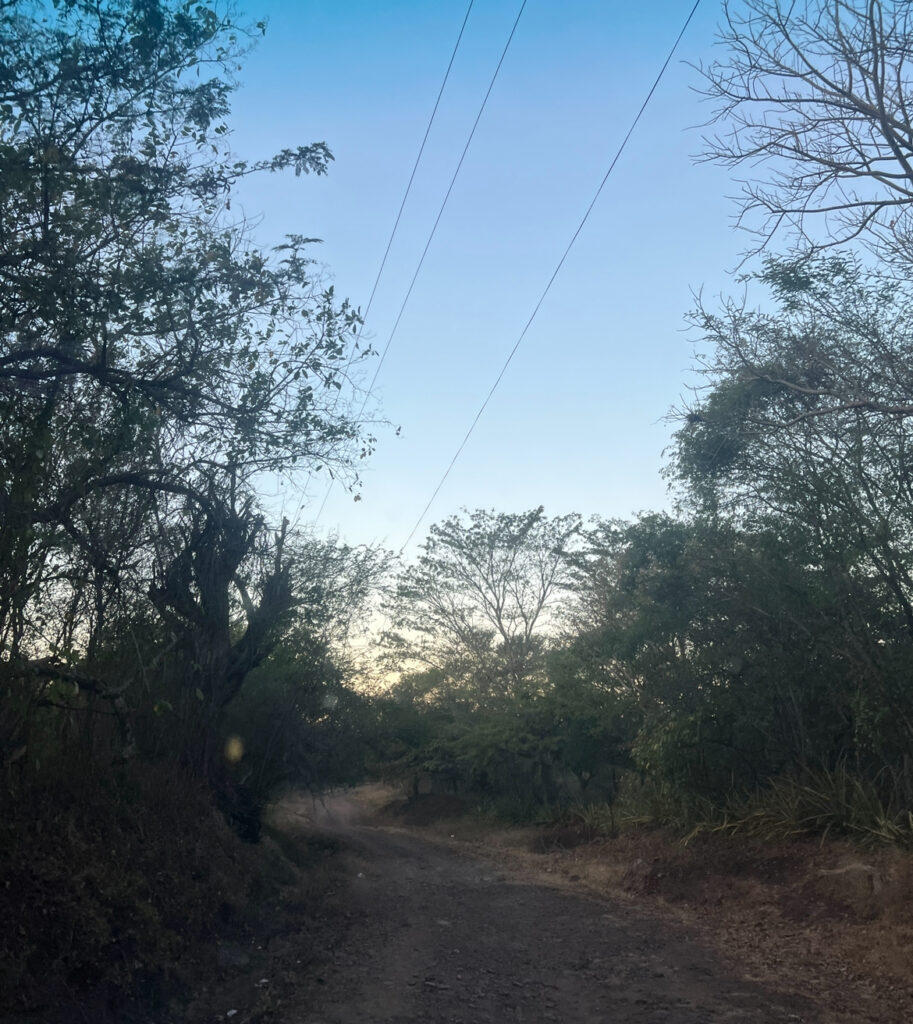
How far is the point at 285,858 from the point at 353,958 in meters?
7.14

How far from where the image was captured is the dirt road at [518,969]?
6.77 m

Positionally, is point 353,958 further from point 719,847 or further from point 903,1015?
point 719,847

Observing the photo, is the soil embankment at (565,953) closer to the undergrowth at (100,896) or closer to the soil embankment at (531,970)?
the soil embankment at (531,970)

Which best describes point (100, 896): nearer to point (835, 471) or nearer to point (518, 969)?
point (518, 969)

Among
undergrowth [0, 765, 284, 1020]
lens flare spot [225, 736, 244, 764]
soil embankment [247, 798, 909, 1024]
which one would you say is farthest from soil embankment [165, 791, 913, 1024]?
lens flare spot [225, 736, 244, 764]

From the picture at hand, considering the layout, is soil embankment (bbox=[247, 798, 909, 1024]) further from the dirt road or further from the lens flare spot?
the lens flare spot

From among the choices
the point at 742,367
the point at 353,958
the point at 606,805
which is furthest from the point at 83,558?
the point at 606,805

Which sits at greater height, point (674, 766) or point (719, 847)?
point (674, 766)

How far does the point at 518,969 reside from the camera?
8.21m

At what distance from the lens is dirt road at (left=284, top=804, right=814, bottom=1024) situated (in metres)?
6.77

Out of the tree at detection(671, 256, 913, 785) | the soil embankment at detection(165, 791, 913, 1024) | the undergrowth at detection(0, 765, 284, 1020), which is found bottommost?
the soil embankment at detection(165, 791, 913, 1024)

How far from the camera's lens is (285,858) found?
15375mm

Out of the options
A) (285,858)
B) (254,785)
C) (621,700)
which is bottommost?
(285,858)

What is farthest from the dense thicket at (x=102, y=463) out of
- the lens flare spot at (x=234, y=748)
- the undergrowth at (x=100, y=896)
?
the lens flare spot at (x=234, y=748)
